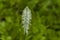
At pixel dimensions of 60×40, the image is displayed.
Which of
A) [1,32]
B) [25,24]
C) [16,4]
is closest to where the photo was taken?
[25,24]

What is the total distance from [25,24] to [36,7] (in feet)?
1.18

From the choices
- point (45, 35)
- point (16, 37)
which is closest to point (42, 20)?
point (45, 35)

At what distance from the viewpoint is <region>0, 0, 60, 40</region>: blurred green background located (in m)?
1.24

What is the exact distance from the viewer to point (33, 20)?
1277 mm

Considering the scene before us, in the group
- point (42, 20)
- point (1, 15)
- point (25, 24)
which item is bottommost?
point (25, 24)

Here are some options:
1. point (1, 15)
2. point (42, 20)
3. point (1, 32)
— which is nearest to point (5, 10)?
point (1, 15)

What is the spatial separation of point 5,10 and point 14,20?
0.11 metres

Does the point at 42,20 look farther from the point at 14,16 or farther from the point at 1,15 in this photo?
the point at 1,15

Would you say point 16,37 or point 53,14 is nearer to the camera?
point 16,37

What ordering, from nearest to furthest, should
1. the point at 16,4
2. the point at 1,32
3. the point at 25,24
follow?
the point at 25,24 < the point at 1,32 < the point at 16,4

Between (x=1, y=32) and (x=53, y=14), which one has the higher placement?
(x=53, y=14)

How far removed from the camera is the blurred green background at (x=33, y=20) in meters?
1.24

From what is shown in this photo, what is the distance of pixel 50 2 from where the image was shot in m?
1.37

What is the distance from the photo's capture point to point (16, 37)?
1246 millimetres
